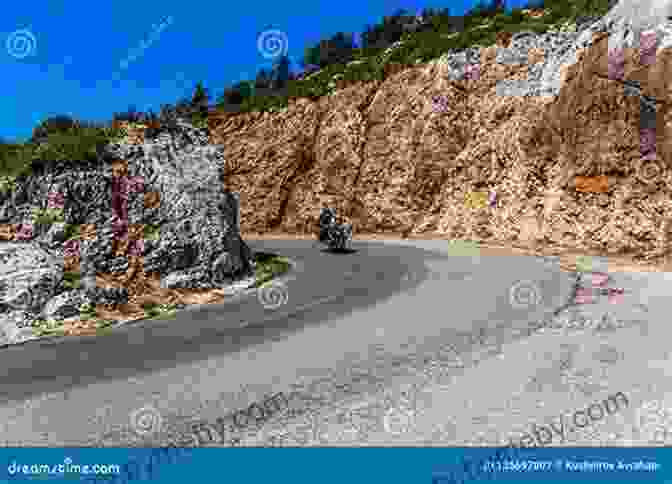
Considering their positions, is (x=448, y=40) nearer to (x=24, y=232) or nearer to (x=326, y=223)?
(x=326, y=223)

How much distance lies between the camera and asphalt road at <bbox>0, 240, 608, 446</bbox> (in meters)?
4.52

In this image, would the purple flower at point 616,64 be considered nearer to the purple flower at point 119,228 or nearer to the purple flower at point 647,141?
the purple flower at point 647,141

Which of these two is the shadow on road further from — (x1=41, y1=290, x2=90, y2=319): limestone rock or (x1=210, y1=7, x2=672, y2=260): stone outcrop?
(x1=210, y1=7, x2=672, y2=260): stone outcrop

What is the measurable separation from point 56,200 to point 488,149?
24.4 m

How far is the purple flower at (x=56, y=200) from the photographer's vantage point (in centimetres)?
1098

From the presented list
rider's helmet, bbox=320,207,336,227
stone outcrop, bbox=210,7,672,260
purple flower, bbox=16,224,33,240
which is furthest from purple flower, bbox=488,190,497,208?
purple flower, bbox=16,224,33,240

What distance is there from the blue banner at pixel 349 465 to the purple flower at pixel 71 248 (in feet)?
25.0

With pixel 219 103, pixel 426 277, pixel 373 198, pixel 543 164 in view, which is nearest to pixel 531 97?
pixel 543 164

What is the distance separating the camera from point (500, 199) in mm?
25234

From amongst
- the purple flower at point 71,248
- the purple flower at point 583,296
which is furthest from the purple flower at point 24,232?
the purple flower at point 583,296

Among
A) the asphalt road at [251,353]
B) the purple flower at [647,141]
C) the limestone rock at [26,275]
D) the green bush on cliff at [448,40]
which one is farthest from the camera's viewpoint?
the green bush on cliff at [448,40]

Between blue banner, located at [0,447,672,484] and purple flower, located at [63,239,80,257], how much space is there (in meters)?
7.62

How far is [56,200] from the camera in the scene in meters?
11.1

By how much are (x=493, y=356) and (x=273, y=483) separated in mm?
3625
